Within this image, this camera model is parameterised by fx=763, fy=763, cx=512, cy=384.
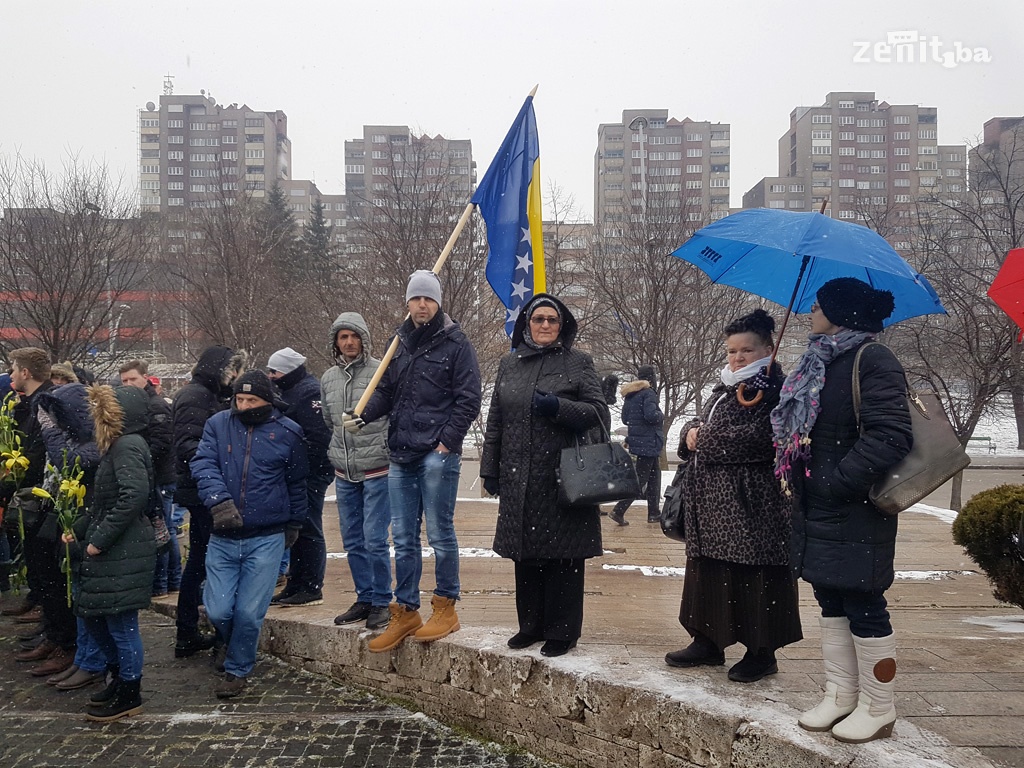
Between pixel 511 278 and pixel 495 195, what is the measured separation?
0.65 meters

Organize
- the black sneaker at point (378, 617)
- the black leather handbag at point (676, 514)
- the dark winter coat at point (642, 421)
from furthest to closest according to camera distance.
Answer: the dark winter coat at point (642, 421) < the black sneaker at point (378, 617) < the black leather handbag at point (676, 514)

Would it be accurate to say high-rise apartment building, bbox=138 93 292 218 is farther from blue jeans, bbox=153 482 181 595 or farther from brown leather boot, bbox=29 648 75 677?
brown leather boot, bbox=29 648 75 677

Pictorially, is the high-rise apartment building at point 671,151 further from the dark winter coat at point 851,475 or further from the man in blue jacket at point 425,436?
the dark winter coat at point 851,475

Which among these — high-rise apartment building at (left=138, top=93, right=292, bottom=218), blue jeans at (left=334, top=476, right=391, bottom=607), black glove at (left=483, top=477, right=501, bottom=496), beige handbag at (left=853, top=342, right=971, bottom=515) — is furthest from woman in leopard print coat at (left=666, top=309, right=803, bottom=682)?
high-rise apartment building at (left=138, top=93, right=292, bottom=218)

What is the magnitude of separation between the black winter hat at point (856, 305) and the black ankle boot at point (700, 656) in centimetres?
183

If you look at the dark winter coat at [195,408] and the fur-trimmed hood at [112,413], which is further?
the dark winter coat at [195,408]

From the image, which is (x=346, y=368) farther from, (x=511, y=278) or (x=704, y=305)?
(x=704, y=305)

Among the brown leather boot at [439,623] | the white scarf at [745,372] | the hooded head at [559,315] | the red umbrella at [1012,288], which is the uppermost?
the red umbrella at [1012,288]

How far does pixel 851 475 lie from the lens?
3049 millimetres

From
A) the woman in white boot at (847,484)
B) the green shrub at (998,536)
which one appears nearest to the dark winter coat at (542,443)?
the woman in white boot at (847,484)

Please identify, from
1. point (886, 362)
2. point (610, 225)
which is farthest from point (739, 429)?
point (610, 225)

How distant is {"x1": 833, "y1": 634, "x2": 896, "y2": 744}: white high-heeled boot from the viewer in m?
3.13

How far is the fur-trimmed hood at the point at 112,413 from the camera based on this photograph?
15.2ft

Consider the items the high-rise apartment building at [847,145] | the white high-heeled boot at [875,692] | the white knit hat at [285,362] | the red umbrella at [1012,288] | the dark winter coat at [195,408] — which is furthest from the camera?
the high-rise apartment building at [847,145]
